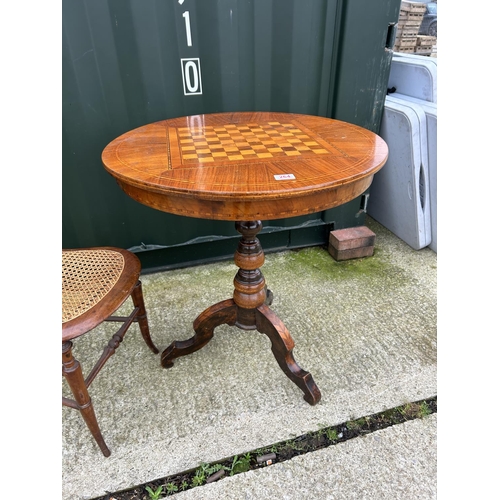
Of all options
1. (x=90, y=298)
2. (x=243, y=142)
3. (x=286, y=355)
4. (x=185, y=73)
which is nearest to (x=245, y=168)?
(x=243, y=142)

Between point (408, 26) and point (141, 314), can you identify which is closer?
point (141, 314)

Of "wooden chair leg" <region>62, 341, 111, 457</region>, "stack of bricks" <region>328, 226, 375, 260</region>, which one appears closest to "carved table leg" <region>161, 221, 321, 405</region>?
"wooden chair leg" <region>62, 341, 111, 457</region>

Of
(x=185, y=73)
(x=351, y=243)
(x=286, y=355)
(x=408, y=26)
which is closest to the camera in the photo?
(x=286, y=355)

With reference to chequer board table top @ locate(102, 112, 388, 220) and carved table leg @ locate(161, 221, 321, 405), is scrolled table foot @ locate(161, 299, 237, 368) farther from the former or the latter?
chequer board table top @ locate(102, 112, 388, 220)

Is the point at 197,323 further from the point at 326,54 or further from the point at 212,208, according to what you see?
the point at 326,54

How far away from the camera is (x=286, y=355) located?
1547mm

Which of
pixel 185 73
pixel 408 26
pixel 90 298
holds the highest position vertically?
pixel 408 26

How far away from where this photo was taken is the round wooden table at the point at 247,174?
1022 millimetres

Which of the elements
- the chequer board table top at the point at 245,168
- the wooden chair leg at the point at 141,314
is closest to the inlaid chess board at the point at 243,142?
the chequer board table top at the point at 245,168

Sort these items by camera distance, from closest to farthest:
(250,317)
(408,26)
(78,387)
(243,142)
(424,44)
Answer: (78,387) → (243,142) → (250,317) → (408,26) → (424,44)

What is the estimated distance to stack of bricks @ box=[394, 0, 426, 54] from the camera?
4.23m

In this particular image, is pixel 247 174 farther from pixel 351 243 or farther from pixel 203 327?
pixel 351 243

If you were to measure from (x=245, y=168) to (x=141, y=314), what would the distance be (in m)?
0.89

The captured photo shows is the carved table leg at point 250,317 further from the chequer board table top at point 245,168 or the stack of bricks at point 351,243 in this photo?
the stack of bricks at point 351,243
